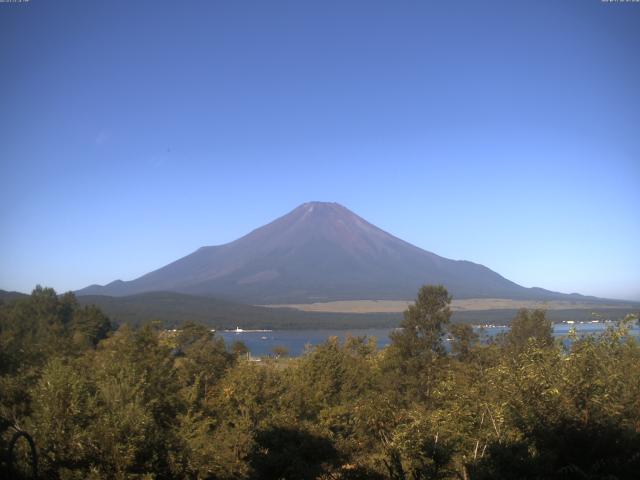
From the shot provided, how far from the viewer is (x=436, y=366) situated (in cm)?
2369

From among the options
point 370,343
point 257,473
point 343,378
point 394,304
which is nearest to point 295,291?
point 394,304

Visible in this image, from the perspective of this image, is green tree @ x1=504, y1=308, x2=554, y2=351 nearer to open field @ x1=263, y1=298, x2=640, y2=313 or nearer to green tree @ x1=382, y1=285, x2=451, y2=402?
green tree @ x1=382, y1=285, x2=451, y2=402

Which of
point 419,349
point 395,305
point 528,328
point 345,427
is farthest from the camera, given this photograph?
point 395,305

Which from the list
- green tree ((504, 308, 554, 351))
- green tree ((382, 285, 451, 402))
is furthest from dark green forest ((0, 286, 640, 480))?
green tree ((504, 308, 554, 351))

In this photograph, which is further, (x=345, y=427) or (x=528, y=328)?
(x=528, y=328)

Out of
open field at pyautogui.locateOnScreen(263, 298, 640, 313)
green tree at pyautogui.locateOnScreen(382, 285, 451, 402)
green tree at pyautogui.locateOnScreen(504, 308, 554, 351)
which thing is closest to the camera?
green tree at pyautogui.locateOnScreen(382, 285, 451, 402)

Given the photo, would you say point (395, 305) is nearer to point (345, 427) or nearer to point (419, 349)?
point (419, 349)

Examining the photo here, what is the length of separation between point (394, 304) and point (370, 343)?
115 m

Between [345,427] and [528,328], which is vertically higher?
[528,328]

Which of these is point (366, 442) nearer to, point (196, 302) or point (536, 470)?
point (536, 470)

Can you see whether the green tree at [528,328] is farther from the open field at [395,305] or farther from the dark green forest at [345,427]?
the open field at [395,305]

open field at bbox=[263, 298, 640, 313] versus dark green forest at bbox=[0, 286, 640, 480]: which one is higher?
dark green forest at bbox=[0, 286, 640, 480]

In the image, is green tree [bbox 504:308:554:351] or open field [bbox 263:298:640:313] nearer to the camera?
green tree [bbox 504:308:554:351]

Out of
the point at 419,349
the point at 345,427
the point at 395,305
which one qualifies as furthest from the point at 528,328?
the point at 395,305
